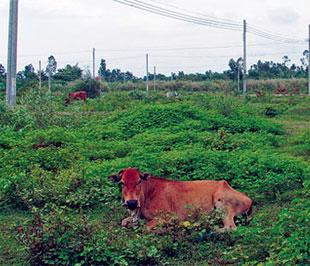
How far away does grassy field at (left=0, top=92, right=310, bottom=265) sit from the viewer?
19.8 ft

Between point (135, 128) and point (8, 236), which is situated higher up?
point (135, 128)

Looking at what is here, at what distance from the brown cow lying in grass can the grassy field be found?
0.20 metres

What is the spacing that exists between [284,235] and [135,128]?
9.68 meters

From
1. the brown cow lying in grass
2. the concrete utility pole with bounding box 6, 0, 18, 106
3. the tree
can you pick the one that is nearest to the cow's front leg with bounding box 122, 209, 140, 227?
the brown cow lying in grass

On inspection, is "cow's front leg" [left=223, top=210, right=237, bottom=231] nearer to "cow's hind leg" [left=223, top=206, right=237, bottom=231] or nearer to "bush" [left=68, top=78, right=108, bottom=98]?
"cow's hind leg" [left=223, top=206, right=237, bottom=231]

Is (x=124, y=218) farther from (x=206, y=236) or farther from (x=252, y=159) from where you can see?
(x=252, y=159)

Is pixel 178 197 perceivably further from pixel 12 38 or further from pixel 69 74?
pixel 69 74

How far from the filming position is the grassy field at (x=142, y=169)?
6043 mm

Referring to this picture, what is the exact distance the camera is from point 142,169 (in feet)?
A: 30.9

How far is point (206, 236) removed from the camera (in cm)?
681

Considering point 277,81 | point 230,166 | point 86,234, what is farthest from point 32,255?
point 277,81

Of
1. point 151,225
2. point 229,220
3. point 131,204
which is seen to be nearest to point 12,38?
point 131,204

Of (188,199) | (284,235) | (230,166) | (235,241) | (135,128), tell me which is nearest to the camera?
(284,235)

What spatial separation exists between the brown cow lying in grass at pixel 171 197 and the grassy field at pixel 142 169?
0.67 ft
